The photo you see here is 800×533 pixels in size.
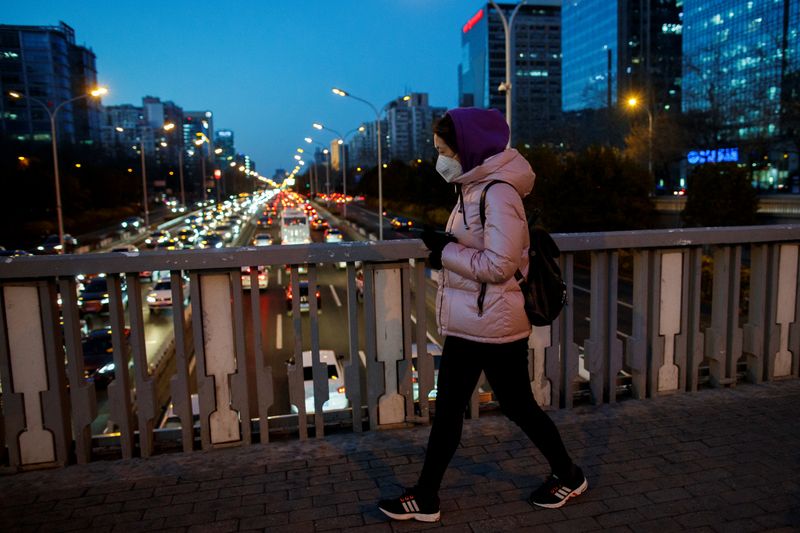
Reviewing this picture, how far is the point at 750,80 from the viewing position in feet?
149

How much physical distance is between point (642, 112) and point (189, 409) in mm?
60186

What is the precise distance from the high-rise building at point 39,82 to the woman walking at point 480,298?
1086 centimetres

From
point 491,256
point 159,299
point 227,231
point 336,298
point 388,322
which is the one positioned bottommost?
point 336,298

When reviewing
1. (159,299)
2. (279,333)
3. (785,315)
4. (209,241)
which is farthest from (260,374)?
(209,241)

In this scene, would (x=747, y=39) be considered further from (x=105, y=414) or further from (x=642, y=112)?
(x=105, y=414)

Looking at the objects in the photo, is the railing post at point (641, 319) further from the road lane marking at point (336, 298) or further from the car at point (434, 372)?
the road lane marking at point (336, 298)

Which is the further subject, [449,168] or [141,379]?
[141,379]

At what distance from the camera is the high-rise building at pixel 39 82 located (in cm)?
1808

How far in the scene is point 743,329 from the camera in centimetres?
522

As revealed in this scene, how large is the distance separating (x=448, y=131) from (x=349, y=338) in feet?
5.44

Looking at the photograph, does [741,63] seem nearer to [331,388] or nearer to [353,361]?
[331,388]

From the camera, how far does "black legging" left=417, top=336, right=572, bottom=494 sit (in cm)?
315

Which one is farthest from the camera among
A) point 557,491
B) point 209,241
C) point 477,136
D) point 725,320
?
point 209,241

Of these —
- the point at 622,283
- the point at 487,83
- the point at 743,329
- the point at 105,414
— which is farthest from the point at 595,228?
the point at 487,83
